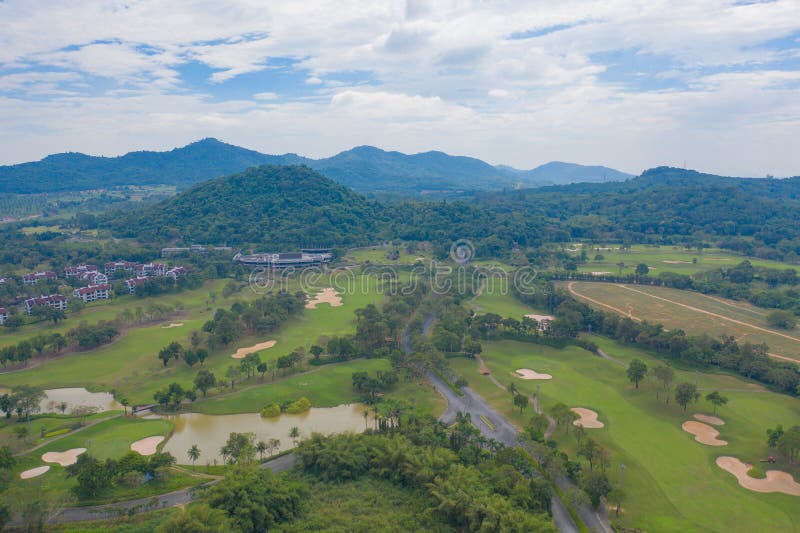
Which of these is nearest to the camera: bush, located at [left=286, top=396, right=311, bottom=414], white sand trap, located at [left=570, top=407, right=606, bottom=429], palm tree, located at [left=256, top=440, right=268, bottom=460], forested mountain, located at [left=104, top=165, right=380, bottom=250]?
palm tree, located at [left=256, top=440, right=268, bottom=460]

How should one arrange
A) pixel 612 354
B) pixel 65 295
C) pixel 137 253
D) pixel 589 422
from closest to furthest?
pixel 589 422
pixel 612 354
pixel 65 295
pixel 137 253

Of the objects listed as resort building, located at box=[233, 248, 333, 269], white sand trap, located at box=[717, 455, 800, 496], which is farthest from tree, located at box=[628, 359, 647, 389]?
resort building, located at box=[233, 248, 333, 269]

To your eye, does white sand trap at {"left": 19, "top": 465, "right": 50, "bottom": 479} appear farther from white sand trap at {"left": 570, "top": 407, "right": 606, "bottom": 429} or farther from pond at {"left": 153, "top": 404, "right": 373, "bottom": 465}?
white sand trap at {"left": 570, "top": 407, "right": 606, "bottom": 429}

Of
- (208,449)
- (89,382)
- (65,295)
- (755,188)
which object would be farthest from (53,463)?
(755,188)

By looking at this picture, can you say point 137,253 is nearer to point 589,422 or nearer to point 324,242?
point 324,242

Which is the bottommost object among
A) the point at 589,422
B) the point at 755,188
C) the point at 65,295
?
the point at 589,422

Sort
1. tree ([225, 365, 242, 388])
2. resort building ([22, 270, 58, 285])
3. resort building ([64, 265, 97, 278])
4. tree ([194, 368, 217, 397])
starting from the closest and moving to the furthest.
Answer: tree ([194, 368, 217, 397]) → tree ([225, 365, 242, 388]) → resort building ([22, 270, 58, 285]) → resort building ([64, 265, 97, 278])
